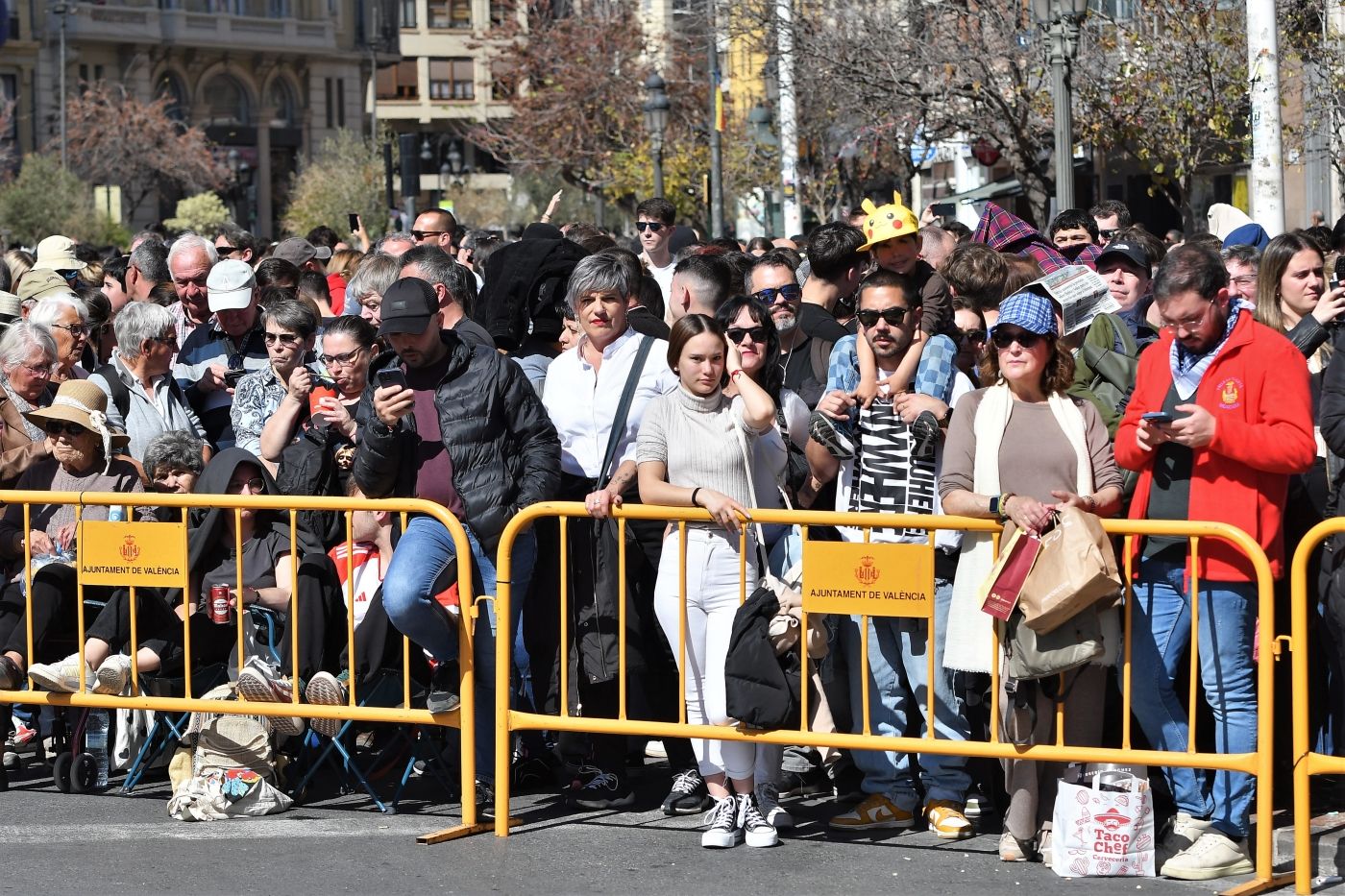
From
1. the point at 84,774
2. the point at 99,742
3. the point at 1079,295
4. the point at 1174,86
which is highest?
the point at 1174,86

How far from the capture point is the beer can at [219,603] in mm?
7684

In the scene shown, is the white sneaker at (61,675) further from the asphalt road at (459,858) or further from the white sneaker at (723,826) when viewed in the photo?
the white sneaker at (723,826)

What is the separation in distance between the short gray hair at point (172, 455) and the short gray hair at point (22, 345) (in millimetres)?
1457

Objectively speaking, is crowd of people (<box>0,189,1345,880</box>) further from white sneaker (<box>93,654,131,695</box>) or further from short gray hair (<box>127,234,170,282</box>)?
short gray hair (<box>127,234,170,282</box>)

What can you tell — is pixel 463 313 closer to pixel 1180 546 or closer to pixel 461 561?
pixel 461 561

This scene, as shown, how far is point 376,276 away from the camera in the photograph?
9.65 meters

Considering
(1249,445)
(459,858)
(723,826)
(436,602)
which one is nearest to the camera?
(1249,445)

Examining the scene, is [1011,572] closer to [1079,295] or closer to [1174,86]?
[1079,295]

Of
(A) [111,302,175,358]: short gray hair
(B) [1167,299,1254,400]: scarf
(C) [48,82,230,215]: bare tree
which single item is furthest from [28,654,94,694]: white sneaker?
(C) [48,82,230,215]: bare tree

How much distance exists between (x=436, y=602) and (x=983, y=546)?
1935mm

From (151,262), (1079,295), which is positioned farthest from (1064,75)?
(1079,295)

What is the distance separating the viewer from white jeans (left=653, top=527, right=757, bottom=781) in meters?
6.92

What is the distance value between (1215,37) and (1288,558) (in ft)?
40.9

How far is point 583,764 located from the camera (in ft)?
25.1
